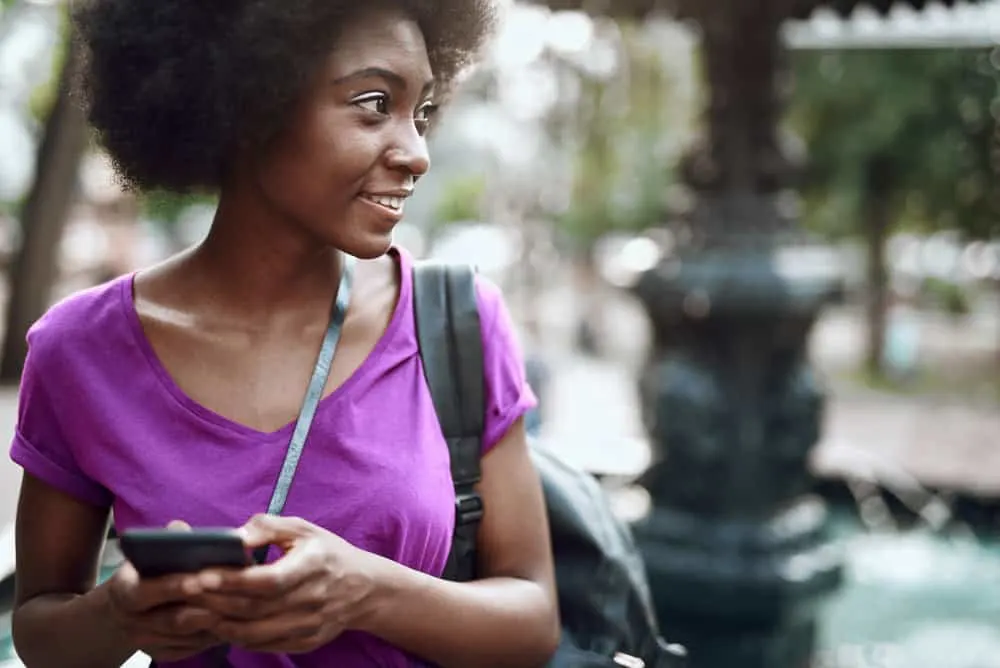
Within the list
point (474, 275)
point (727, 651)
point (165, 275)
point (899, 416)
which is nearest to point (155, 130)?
point (165, 275)

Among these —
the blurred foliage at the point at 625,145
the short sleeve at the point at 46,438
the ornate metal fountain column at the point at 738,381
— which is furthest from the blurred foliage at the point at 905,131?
the short sleeve at the point at 46,438

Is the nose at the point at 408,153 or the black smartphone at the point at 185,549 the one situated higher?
the nose at the point at 408,153

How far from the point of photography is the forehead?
5.65 ft

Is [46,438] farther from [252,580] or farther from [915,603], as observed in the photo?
[915,603]

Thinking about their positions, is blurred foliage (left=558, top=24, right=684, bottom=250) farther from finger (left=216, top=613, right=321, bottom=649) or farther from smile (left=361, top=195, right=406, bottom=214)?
finger (left=216, top=613, right=321, bottom=649)

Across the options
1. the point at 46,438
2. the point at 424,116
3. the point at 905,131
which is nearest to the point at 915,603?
the point at 424,116

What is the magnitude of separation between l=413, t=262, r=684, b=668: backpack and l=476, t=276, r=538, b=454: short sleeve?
22 millimetres

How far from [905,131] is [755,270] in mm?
12568

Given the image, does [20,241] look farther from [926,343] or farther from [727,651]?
[926,343]

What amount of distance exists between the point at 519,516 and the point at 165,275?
2.19 feet

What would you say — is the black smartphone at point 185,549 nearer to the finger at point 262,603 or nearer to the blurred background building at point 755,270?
the finger at point 262,603

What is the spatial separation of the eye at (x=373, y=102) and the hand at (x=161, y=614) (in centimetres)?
63

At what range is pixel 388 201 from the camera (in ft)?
5.70

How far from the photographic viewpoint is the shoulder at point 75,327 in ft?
5.94
